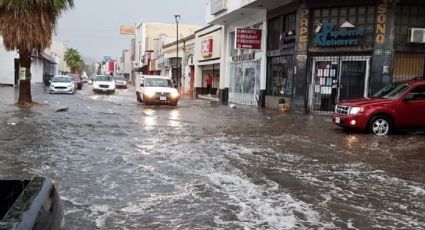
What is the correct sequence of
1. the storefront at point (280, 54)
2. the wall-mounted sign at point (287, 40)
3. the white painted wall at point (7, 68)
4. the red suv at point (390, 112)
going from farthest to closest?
1. the white painted wall at point (7, 68)
2. the storefront at point (280, 54)
3. the wall-mounted sign at point (287, 40)
4. the red suv at point (390, 112)

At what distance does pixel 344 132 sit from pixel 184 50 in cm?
3512

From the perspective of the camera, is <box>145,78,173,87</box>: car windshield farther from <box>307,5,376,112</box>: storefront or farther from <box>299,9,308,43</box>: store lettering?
<box>307,5,376,112</box>: storefront

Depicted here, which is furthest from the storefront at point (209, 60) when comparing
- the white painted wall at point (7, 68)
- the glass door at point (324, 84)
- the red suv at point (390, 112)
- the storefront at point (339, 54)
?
the white painted wall at point (7, 68)

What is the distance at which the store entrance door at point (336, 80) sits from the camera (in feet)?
69.8

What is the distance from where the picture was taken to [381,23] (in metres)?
20.4

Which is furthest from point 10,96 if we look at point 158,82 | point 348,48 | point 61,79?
point 348,48

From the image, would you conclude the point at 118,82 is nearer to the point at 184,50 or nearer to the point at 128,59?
the point at 184,50

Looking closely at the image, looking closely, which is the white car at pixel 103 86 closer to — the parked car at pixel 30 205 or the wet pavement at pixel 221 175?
the wet pavement at pixel 221 175

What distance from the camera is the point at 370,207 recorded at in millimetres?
6418

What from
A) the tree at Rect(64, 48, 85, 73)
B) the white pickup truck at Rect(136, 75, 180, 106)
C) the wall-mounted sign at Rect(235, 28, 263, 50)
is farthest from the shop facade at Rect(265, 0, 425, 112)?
the tree at Rect(64, 48, 85, 73)

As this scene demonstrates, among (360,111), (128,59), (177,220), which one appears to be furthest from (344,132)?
(128,59)

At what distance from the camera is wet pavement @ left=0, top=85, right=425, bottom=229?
582cm

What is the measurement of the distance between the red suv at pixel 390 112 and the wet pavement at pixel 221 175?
1.83 feet

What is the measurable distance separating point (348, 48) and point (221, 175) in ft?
48.7
